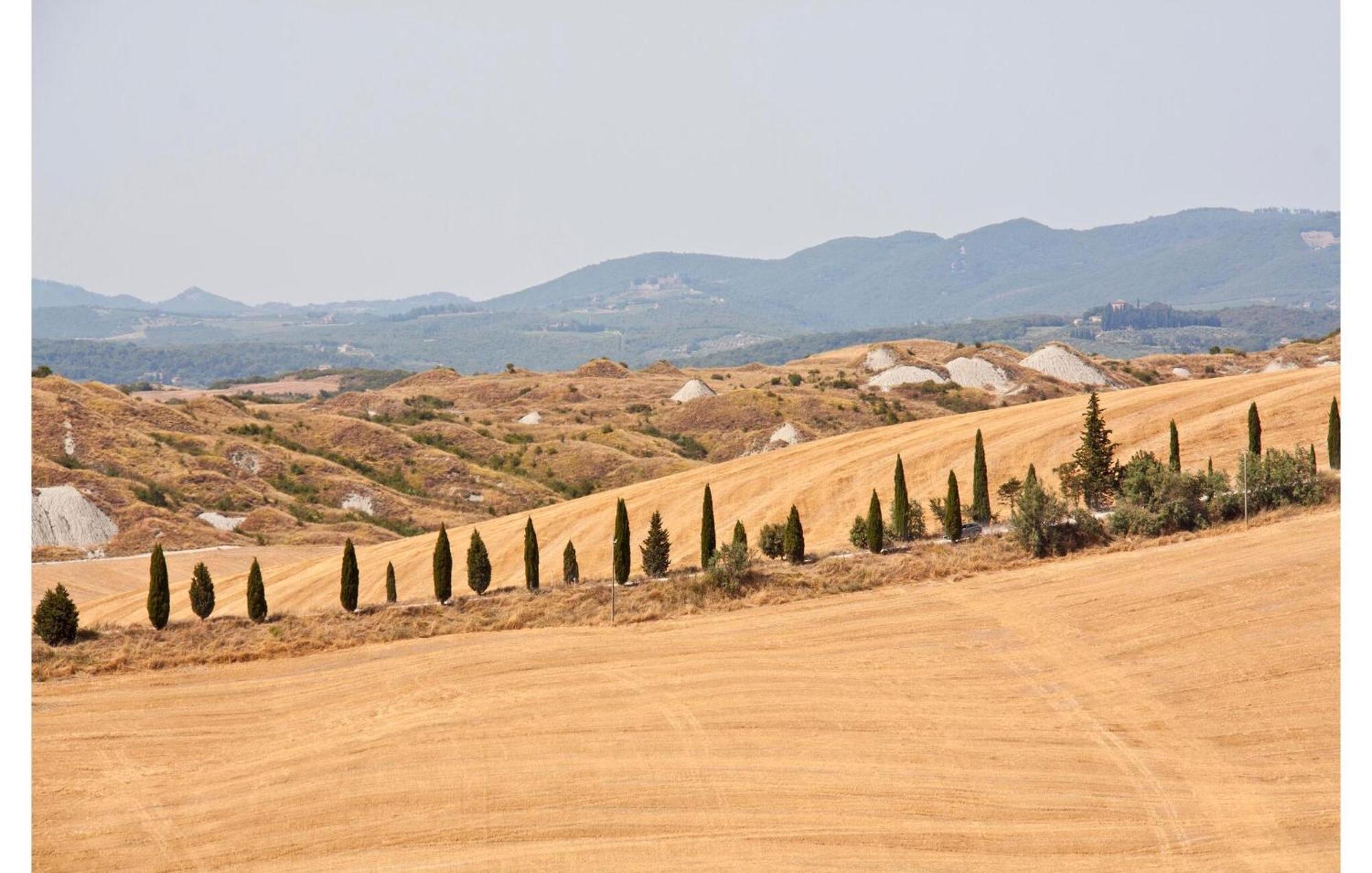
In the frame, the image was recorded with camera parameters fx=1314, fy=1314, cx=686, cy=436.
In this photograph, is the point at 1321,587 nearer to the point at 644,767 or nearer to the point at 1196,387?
the point at 644,767

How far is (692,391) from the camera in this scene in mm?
159250

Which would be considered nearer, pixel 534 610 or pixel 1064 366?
pixel 534 610

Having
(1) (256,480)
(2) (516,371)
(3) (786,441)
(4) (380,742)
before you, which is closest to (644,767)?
(4) (380,742)

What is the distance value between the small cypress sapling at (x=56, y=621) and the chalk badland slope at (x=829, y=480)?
10840mm

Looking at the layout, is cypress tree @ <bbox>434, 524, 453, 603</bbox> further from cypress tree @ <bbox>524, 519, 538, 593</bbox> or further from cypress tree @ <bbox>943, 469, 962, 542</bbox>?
cypress tree @ <bbox>943, 469, 962, 542</bbox>

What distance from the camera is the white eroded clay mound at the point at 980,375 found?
154000mm

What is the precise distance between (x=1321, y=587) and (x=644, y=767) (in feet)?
67.9

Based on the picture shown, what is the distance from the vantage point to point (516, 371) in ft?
606

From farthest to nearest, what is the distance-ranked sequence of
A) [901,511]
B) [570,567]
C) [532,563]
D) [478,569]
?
[901,511]
[570,567]
[478,569]
[532,563]

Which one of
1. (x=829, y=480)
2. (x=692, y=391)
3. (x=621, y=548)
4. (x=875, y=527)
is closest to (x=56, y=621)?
(x=621, y=548)

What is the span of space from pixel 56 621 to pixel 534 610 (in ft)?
47.0

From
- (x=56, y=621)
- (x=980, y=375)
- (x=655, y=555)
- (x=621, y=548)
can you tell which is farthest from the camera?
(x=980, y=375)

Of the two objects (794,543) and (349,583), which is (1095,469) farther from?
(349,583)

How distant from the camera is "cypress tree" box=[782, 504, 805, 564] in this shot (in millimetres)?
45062
